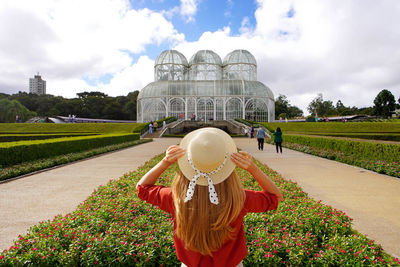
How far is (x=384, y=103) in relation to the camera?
59.4m

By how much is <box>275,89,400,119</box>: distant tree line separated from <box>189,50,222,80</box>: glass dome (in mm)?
22455

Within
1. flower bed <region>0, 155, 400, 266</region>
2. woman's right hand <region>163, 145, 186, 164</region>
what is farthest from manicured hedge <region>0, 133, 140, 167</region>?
woman's right hand <region>163, 145, 186, 164</region>

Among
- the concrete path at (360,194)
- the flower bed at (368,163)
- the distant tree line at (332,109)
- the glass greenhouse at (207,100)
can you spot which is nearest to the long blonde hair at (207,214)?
the concrete path at (360,194)

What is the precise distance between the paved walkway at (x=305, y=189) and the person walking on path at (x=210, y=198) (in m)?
2.85

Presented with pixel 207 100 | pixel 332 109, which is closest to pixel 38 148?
pixel 207 100

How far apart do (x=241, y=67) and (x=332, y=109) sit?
156 ft

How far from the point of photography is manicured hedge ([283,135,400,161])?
9156 mm

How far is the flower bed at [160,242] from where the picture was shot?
2.66 m

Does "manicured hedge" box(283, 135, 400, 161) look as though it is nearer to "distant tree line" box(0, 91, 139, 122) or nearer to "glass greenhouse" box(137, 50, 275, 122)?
"glass greenhouse" box(137, 50, 275, 122)

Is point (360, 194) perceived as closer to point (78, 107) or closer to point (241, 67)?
point (241, 67)

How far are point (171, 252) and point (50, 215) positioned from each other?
296cm

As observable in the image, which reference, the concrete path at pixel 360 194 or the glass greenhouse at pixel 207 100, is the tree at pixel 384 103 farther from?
the concrete path at pixel 360 194

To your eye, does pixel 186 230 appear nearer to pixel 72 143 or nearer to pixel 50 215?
pixel 50 215

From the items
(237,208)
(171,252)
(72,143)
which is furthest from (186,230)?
(72,143)
